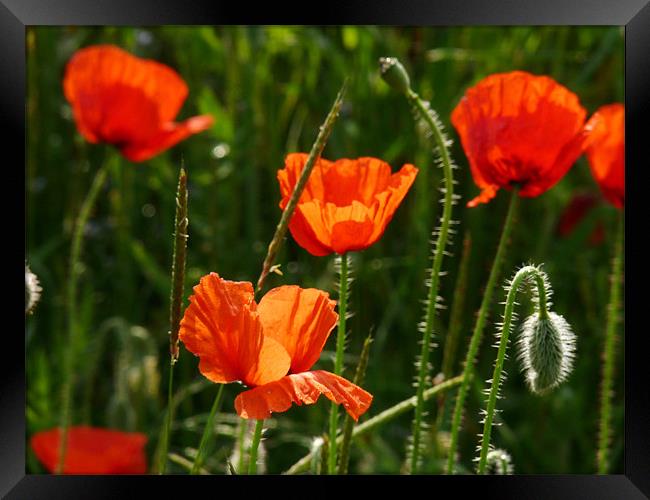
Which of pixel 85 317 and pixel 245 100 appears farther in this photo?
pixel 245 100

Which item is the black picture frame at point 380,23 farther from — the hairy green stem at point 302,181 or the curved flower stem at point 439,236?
the hairy green stem at point 302,181

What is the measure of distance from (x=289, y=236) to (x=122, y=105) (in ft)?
1.52

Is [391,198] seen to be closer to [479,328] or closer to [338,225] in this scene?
[338,225]

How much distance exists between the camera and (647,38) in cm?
134

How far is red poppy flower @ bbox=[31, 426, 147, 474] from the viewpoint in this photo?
167cm

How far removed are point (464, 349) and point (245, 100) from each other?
633 mm

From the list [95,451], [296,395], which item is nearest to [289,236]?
[95,451]

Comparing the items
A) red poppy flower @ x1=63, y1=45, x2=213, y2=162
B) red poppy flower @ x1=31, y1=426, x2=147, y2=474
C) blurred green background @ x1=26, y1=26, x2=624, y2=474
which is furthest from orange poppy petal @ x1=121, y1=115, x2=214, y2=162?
red poppy flower @ x1=31, y1=426, x2=147, y2=474

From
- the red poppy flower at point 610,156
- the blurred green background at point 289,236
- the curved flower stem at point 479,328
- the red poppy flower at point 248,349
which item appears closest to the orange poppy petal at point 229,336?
the red poppy flower at point 248,349

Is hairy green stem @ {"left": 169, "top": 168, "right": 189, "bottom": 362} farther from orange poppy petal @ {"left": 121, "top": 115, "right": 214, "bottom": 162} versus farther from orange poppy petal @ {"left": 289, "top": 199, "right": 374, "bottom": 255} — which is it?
orange poppy petal @ {"left": 121, "top": 115, "right": 214, "bottom": 162}

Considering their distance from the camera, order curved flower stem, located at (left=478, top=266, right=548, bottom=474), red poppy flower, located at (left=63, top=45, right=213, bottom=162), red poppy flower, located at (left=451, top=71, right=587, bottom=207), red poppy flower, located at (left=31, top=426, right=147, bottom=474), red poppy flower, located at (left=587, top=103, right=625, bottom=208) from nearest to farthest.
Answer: curved flower stem, located at (left=478, top=266, right=548, bottom=474) → red poppy flower, located at (left=451, top=71, right=587, bottom=207) → red poppy flower, located at (left=587, top=103, right=625, bottom=208) → red poppy flower, located at (left=31, top=426, right=147, bottom=474) → red poppy flower, located at (left=63, top=45, right=213, bottom=162)

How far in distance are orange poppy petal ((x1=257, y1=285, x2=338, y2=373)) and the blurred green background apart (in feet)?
3.20

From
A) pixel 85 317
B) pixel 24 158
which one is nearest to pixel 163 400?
pixel 85 317

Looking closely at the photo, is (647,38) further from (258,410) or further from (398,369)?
(398,369)
